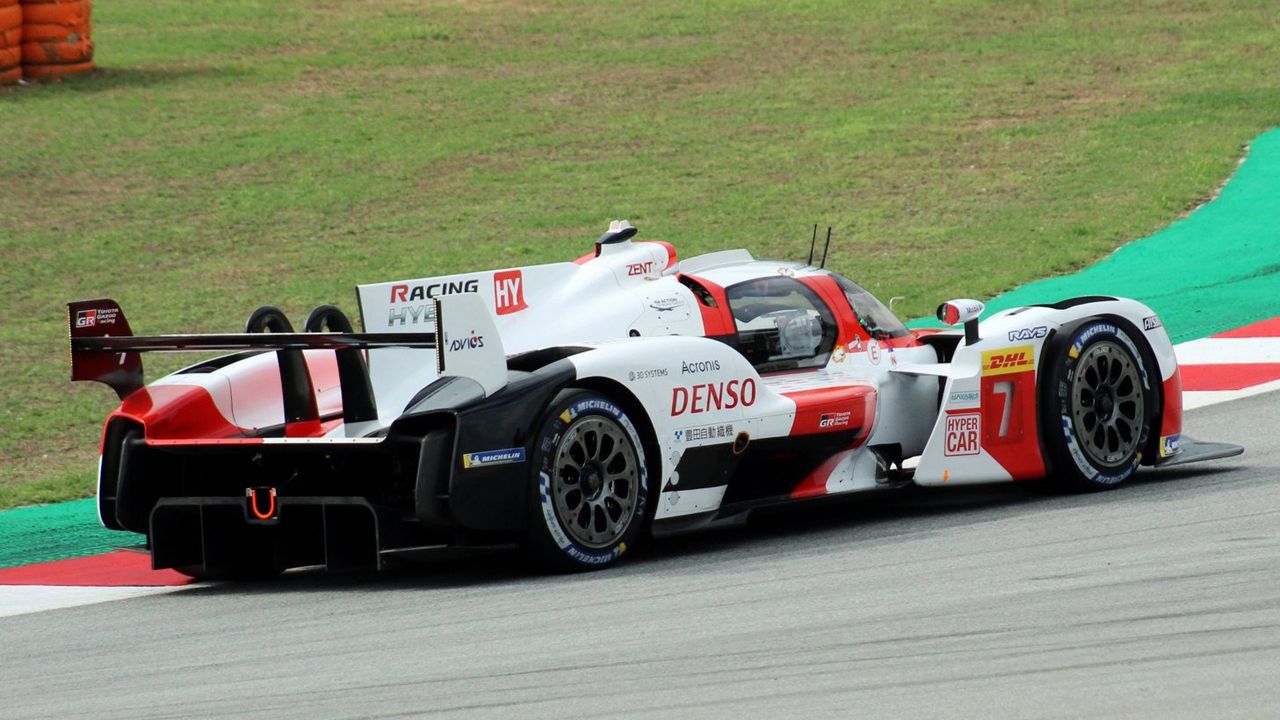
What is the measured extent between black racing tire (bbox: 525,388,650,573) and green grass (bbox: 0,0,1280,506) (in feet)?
14.8

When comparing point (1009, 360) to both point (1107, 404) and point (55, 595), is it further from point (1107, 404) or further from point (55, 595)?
point (55, 595)

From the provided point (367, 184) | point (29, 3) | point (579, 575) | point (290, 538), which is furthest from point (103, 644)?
point (29, 3)

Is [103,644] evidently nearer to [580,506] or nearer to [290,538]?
[290,538]

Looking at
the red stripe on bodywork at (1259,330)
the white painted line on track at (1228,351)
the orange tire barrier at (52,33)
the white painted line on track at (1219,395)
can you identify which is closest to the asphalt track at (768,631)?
the white painted line on track at (1219,395)

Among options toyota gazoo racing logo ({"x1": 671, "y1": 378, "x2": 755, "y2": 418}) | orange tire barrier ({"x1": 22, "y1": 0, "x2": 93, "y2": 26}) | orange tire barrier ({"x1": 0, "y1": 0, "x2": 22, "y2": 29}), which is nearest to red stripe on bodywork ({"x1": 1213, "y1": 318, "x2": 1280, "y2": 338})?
toyota gazoo racing logo ({"x1": 671, "y1": 378, "x2": 755, "y2": 418})

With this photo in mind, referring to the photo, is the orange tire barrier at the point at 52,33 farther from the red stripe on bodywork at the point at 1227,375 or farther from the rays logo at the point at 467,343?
the rays logo at the point at 467,343

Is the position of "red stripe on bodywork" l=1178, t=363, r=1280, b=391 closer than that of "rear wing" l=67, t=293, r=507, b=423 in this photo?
No

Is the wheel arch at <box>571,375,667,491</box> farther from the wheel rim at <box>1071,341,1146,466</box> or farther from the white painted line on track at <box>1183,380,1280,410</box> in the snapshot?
the white painted line on track at <box>1183,380,1280,410</box>

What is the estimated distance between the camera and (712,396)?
309 inches

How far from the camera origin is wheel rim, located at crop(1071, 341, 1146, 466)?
28.6 ft

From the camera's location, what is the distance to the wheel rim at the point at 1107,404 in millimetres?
8703

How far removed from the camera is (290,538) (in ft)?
25.3

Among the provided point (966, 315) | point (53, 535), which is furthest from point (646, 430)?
point (53, 535)

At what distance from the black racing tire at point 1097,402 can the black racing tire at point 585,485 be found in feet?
7.09
